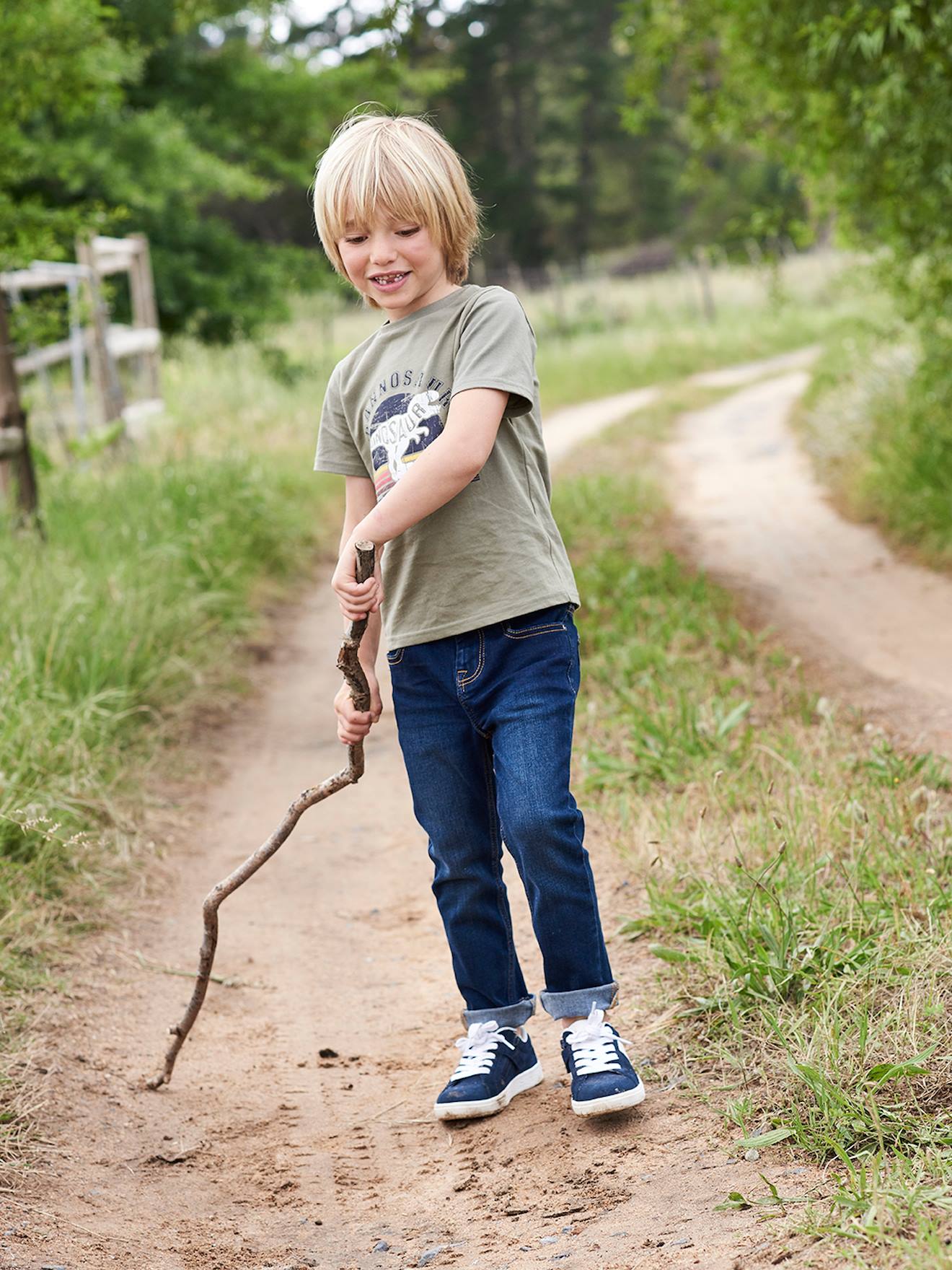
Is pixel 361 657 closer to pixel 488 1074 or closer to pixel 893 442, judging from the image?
pixel 488 1074

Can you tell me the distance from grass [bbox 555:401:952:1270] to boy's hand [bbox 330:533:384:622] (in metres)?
1.02

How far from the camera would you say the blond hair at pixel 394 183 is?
7.57ft

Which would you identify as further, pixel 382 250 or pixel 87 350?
pixel 87 350

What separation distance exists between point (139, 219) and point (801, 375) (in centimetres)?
878

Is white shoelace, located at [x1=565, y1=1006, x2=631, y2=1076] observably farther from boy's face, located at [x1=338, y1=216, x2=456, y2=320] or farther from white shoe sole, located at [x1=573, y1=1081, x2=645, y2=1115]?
boy's face, located at [x1=338, y1=216, x2=456, y2=320]

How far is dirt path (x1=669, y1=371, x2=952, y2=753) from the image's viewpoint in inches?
201

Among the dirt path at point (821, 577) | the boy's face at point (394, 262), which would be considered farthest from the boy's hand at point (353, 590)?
the dirt path at point (821, 577)

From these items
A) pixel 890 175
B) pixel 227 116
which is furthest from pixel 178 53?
pixel 890 175

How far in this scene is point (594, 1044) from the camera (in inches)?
96.3

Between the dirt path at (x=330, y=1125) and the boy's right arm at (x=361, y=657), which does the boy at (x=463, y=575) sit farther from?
the dirt path at (x=330, y=1125)

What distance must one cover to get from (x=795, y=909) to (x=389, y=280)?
1.50 meters

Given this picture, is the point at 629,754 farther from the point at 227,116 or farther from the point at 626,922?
the point at 227,116

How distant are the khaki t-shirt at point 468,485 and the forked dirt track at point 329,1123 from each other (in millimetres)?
963

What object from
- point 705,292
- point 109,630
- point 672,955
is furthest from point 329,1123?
point 705,292
